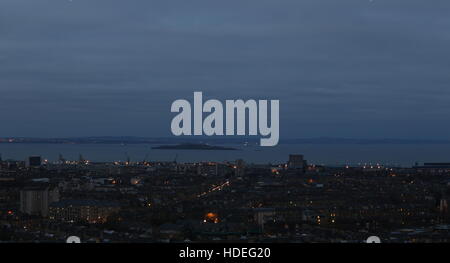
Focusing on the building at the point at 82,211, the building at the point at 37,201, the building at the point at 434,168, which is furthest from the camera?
the building at the point at 434,168

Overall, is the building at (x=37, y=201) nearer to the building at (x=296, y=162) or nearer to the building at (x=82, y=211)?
the building at (x=82, y=211)

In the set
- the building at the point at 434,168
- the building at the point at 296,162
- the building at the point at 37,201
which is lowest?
the building at the point at 434,168

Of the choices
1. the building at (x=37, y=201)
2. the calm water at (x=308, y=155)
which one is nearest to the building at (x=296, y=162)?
the calm water at (x=308, y=155)

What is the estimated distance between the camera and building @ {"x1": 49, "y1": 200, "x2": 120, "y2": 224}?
24.0ft

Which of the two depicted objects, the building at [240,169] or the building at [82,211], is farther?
the building at [240,169]

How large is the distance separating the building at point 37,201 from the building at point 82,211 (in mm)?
126

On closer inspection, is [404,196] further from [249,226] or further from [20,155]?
[20,155]

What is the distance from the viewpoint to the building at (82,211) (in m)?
7.30

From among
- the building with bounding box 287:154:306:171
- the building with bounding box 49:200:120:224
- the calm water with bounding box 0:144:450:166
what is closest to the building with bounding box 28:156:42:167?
the calm water with bounding box 0:144:450:166

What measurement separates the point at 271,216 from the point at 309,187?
4.25 m

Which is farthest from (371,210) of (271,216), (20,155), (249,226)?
(20,155)

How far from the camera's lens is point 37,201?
27.1 ft

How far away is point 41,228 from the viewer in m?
6.17
